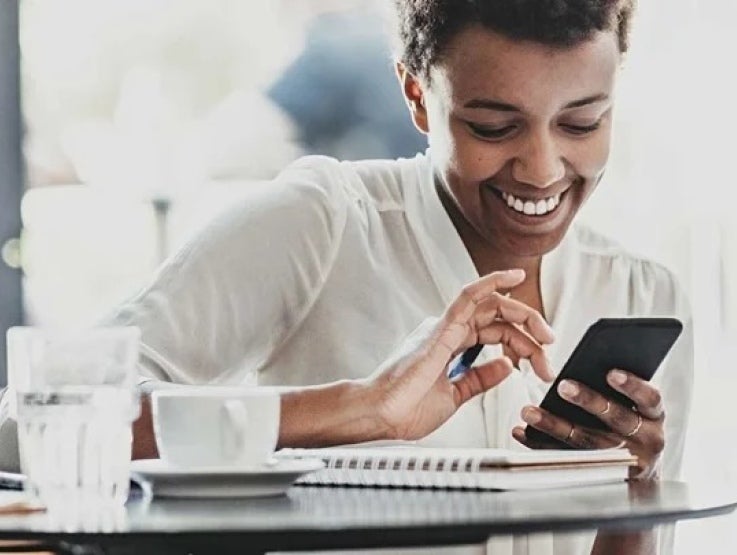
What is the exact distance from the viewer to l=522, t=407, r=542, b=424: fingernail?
1.42 metres

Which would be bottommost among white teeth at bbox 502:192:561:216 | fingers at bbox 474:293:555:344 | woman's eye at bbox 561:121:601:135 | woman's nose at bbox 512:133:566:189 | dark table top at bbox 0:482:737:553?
dark table top at bbox 0:482:737:553

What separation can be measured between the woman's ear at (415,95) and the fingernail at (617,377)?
655 millimetres

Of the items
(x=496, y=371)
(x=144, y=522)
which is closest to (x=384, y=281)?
(x=496, y=371)

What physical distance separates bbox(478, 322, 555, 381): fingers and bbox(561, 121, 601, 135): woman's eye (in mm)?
391

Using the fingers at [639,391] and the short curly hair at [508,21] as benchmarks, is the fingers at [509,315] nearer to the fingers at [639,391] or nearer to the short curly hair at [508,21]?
the fingers at [639,391]

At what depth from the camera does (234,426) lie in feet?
3.73

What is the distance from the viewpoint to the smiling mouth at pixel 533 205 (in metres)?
1.83

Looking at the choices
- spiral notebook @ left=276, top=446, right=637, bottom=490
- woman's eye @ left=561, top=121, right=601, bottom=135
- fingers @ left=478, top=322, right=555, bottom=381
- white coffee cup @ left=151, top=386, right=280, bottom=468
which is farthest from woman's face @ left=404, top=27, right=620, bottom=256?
white coffee cup @ left=151, top=386, right=280, bottom=468

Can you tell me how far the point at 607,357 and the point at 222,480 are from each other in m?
0.44

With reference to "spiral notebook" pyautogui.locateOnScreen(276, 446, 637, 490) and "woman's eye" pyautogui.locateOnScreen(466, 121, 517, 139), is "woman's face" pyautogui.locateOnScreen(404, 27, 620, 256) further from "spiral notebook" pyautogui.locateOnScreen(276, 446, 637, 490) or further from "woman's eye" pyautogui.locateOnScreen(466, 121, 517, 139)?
"spiral notebook" pyautogui.locateOnScreen(276, 446, 637, 490)

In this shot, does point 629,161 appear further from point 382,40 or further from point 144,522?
point 144,522

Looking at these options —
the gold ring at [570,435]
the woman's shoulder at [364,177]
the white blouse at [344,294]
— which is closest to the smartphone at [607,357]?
the gold ring at [570,435]

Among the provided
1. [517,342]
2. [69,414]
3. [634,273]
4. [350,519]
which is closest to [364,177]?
[634,273]

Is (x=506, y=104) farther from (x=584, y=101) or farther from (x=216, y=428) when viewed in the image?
(x=216, y=428)
